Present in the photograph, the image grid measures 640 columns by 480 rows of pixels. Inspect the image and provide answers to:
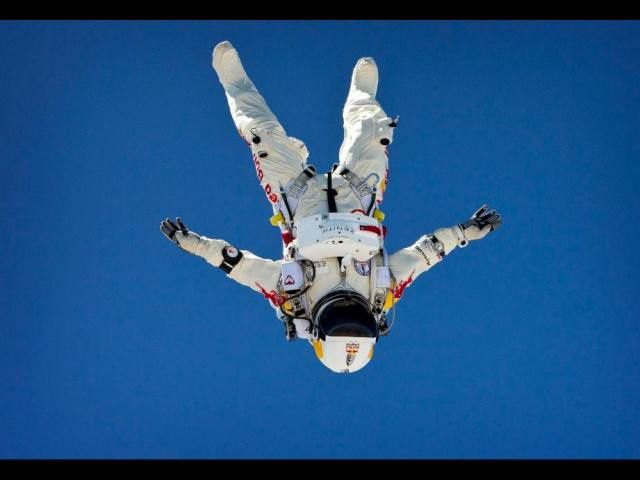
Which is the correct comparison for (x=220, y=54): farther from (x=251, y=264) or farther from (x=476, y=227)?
(x=476, y=227)

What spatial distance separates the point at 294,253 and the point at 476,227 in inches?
125

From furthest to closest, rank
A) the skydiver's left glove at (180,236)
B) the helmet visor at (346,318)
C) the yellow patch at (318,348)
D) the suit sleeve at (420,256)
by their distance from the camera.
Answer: the suit sleeve at (420,256), the skydiver's left glove at (180,236), the yellow patch at (318,348), the helmet visor at (346,318)

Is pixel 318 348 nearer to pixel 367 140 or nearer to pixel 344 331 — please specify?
pixel 344 331

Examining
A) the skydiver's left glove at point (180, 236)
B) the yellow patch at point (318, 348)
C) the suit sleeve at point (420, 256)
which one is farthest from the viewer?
the suit sleeve at point (420, 256)

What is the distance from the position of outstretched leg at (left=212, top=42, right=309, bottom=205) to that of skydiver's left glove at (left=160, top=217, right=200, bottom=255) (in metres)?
1.56

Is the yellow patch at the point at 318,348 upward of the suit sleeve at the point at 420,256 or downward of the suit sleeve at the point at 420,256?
downward

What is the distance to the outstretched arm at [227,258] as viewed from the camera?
50.8 feet

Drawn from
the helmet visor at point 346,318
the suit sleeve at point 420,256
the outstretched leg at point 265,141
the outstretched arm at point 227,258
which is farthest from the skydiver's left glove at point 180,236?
the suit sleeve at point 420,256

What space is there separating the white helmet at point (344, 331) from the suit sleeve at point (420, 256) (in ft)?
3.38

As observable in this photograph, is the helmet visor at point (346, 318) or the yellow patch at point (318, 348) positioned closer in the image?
the helmet visor at point (346, 318)

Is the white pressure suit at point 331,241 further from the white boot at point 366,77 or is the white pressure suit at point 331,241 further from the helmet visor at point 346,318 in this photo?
the white boot at point 366,77

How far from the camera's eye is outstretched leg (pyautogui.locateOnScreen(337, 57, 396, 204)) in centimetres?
1620

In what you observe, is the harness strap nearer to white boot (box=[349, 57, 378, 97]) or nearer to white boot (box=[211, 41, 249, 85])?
white boot (box=[349, 57, 378, 97])

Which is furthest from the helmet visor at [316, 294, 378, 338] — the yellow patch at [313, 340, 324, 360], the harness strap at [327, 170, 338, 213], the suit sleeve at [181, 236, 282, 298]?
the harness strap at [327, 170, 338, 213]
